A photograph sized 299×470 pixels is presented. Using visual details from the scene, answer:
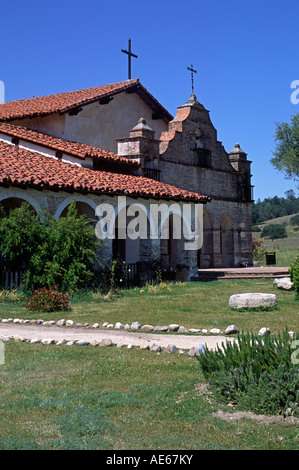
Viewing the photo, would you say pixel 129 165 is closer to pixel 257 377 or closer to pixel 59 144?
pixel 59 144

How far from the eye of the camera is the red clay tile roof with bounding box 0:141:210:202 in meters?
16.9

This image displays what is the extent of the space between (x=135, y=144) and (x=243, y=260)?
29.5 feet

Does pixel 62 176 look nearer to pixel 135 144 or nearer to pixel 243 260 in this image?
pixel 135 144

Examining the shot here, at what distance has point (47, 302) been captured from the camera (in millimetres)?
13242

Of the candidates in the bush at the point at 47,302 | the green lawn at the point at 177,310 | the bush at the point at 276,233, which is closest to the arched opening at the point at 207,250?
the green lawn at the point at 177,310

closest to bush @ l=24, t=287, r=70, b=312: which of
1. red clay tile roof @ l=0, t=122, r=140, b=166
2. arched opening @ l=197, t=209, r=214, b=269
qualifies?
red clay tile roof @ l=0, t=122, r=140, b=166

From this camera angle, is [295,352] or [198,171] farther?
[198,171]

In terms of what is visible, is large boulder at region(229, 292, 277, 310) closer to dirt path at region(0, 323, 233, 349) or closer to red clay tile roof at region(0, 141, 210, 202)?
dirt path at region(0, 323, 233, 349)

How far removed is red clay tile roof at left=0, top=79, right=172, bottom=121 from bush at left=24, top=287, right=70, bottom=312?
1171 centimetres

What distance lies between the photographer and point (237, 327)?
33.8ft

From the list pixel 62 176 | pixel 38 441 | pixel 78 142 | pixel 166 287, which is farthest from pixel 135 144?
pixel 38 441

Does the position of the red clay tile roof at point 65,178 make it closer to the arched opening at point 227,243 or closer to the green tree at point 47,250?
the green tree at point 47,250

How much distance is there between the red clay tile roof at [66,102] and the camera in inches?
930
